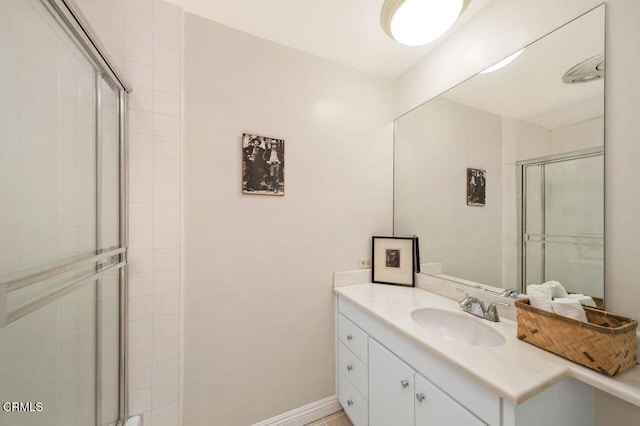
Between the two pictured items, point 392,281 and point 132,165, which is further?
point 392,281

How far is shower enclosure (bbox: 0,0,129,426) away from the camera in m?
0.64

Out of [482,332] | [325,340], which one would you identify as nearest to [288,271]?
[325,340]

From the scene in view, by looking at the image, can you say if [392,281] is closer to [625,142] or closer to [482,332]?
[482,332]

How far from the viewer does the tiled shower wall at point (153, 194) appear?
1189mm

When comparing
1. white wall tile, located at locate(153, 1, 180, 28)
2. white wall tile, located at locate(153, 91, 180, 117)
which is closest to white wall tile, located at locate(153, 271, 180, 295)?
white wall tile, located at locate(153, 91, 180, 117)

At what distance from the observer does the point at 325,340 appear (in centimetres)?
164

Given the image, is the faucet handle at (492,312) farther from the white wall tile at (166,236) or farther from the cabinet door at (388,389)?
the white wall tile at (166,236)

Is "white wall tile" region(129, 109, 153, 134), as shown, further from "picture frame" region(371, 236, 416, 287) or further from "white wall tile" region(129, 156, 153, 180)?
"picture frame" region(371, 236, 416, 287)

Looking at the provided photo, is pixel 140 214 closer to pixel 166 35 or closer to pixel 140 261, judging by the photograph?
pixel 140 261

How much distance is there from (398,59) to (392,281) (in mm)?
1612

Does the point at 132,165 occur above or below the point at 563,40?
below

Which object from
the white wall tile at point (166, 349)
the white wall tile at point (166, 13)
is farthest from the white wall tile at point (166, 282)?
the white wall tile at point (166, 13)

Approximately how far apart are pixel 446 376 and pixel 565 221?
2.71 ft

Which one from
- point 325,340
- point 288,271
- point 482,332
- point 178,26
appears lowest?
point 325,340
